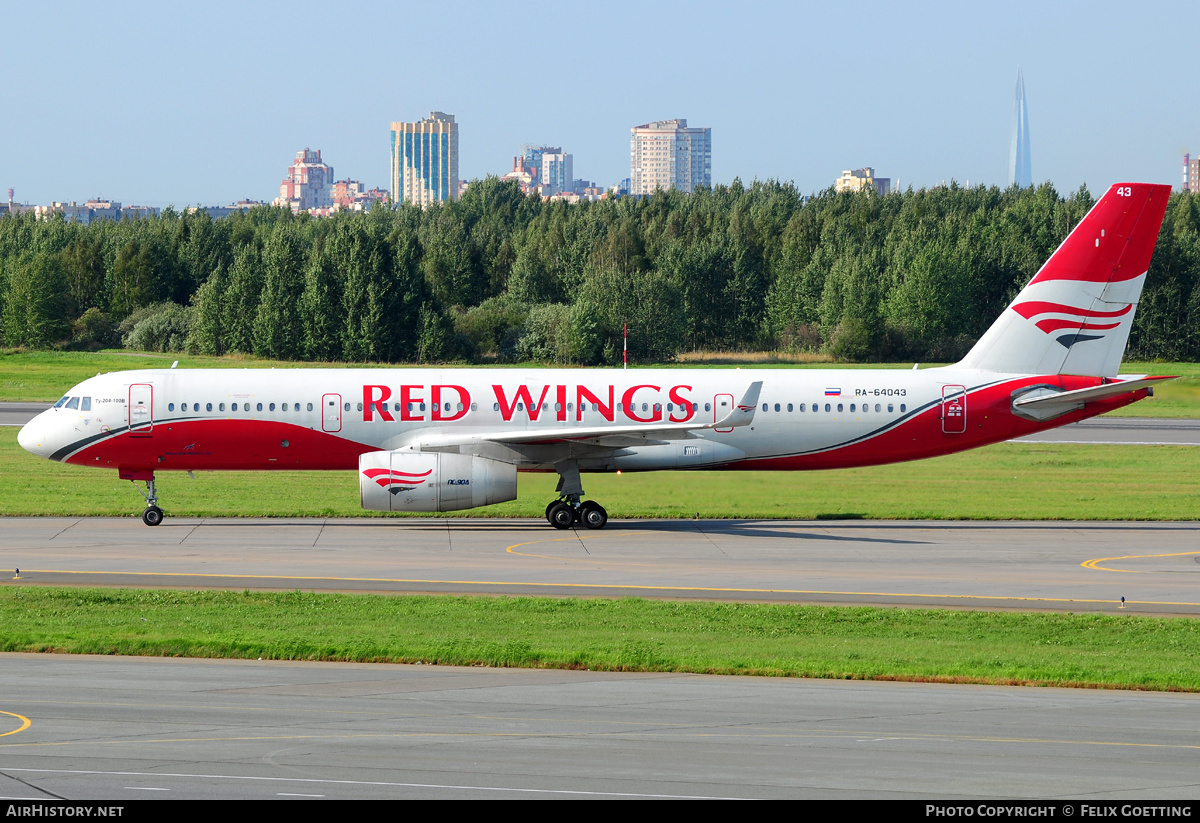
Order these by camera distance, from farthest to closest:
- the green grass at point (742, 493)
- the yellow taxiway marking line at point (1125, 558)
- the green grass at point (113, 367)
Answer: the green grass at point (113, 367) → the green grass at point (742, 493) → the yellow taxiway marking line at point (1125, 558)

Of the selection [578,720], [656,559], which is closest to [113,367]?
[656,559]

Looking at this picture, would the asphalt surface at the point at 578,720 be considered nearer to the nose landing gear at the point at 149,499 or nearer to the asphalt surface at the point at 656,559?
the asphalt surface at the point at 656,559

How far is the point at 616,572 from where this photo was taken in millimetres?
30859

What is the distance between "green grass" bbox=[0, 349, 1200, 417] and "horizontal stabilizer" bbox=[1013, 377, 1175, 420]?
40.2 m

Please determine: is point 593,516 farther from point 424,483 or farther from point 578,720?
point 578,720

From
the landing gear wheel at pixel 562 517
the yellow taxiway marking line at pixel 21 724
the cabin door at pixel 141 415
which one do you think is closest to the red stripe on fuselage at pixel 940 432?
the landing gear wheel at pixel 562 517

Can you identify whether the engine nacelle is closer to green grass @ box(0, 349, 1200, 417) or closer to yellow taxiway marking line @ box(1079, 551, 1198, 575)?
yellow taxiway marking line @ box(1079, 551, 1198, 575)

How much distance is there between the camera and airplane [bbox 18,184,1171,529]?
1473 inches

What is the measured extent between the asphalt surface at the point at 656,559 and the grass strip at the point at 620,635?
5.97ft

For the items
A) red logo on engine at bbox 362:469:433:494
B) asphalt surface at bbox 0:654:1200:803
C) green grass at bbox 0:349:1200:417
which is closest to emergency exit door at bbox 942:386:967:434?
red logo on engine at bbox 362:469:433:494

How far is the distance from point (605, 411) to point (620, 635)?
603 inches

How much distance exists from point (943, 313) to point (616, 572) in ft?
307

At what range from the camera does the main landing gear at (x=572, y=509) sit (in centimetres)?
A: 3781

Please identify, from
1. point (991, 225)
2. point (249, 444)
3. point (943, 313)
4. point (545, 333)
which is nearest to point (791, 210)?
point (991, 225)
